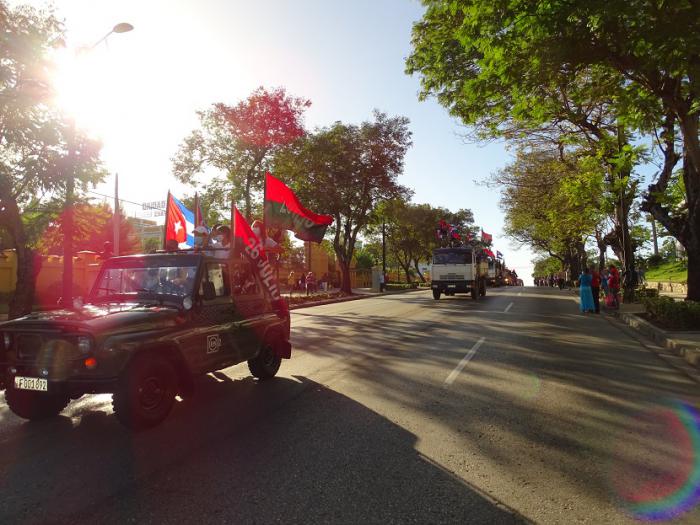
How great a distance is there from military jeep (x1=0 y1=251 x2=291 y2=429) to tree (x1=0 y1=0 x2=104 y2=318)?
10.7 metres

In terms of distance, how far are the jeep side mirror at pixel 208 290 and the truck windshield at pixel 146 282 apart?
0.15 m

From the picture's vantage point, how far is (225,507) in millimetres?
3293

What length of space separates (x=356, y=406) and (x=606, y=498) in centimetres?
289

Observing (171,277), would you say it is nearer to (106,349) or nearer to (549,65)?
(106,349)

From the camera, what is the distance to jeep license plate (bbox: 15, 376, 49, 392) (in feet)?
14.9

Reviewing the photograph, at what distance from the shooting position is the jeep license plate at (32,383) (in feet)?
14.9

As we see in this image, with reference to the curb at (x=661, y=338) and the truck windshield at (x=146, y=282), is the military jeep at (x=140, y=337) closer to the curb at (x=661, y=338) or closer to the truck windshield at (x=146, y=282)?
the truck windshield at (x=146, y=282)

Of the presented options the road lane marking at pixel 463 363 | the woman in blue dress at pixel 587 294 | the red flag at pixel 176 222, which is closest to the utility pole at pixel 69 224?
the red flag at pixel 176 222

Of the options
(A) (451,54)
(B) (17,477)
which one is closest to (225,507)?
(B) (17,477)

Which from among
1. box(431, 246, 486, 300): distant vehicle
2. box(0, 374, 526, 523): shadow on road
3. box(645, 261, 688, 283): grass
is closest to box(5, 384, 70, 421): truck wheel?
box(0, 374, 526, 523): shadow on road

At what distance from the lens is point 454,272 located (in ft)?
84.1

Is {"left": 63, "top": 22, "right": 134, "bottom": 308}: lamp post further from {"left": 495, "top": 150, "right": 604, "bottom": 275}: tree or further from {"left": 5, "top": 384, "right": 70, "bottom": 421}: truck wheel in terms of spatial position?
{"left": 495, "top": 150, "right": 604, "bottom": 275}: tree

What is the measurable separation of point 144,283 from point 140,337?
1.22 meters

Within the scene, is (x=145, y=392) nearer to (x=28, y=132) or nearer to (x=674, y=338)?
(x=674, y=338)
